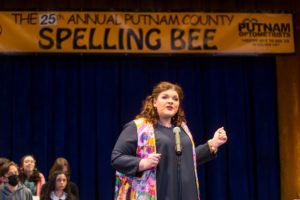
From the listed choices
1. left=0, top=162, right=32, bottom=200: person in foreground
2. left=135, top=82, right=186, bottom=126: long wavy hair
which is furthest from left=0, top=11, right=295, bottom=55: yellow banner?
left=135, top=82, right=186, bottom=126: long wavy hair

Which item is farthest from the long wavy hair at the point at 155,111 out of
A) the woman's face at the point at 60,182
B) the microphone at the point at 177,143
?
the woman's face at the point at 60,182

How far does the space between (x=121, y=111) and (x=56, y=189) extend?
1960mm

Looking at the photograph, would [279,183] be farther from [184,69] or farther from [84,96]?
[84,96]

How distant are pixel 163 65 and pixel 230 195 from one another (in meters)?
2.22

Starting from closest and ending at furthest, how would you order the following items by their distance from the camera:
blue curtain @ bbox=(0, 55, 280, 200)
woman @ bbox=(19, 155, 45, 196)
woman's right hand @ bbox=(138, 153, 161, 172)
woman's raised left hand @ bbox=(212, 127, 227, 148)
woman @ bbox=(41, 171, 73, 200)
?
woman's right hand @ bbox=(138, 153, 161, 172) < woman's raised left hand @ bbox=(212, 127, 227, 148) < woman @ bbox=(41, 171, 73, 200) < woman @ bbox=(19, 155, 45, 196) < blue curtain @ bbox=(0, 55, 280, 200)

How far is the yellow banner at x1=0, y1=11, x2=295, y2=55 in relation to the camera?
5668mm

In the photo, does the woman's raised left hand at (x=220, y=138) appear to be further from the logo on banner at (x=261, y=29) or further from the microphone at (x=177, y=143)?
the logo on banner at (x=261, y=29)

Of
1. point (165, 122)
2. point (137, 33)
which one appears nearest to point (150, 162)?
point (165, 122)

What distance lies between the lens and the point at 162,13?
582 centimetres

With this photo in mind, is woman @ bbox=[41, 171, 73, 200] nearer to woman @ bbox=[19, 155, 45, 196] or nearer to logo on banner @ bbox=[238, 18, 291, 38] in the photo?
woman @ bbox=[19, 155, 45, 196]

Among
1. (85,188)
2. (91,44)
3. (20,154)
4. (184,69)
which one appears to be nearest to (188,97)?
(184,69)

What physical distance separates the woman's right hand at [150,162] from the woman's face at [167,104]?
35cm

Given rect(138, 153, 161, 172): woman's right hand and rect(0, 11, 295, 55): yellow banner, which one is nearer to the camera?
rect(138, 153, 161, 172): woman's right hand

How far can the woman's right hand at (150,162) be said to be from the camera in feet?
6.02
